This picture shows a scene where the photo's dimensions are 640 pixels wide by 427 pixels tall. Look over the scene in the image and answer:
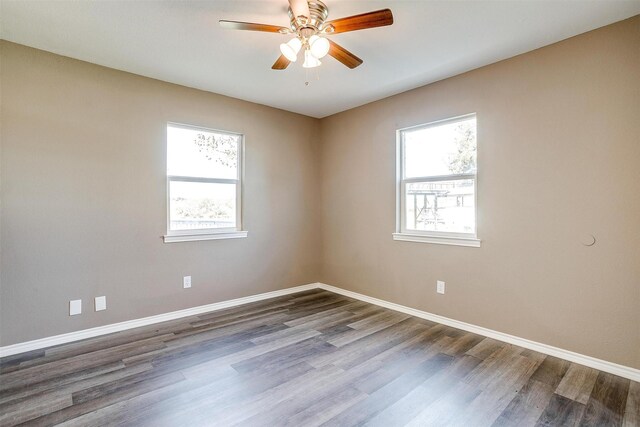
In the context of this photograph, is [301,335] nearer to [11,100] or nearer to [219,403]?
→ [219,403]

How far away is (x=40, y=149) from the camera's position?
2.73 metres

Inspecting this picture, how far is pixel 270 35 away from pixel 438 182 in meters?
2.22

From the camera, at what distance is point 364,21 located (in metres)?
1.87

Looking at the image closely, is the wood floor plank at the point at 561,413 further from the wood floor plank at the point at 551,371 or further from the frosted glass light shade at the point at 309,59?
the frosted glass light shade at the point at 309,59

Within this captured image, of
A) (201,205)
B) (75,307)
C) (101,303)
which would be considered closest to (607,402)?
(201,205)

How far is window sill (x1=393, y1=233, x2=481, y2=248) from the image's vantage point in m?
3.11

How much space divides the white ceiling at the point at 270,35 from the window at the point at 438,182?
594 millimetres

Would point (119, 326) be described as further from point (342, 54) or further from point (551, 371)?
point (551, 371)

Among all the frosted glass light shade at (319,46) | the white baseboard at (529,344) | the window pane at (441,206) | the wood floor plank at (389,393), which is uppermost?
the frosted glass light shade at (319,46)

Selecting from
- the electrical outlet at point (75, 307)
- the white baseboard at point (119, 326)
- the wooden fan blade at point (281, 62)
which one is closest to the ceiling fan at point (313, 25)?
the wooden fan blade at point (281, 62)

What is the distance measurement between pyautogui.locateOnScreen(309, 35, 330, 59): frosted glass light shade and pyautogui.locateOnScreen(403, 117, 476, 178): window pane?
192cm

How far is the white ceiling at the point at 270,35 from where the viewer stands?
7.01ft

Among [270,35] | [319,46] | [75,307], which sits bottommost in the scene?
[75,307]

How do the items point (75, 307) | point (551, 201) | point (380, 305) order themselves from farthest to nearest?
point (380, 305) < point (75, 307) < point (551, 201)
